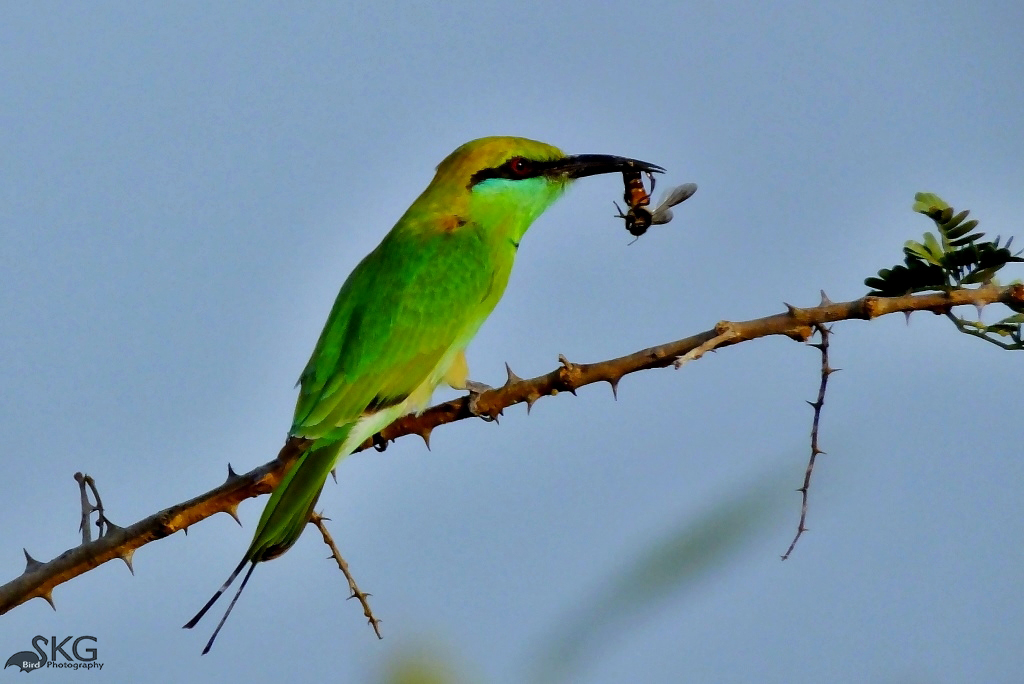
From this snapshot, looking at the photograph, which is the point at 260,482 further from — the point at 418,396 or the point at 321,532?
the point at 418,396

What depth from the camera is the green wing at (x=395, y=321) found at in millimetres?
3055

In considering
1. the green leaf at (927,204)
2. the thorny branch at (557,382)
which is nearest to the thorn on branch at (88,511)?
the thorny branch at (557,382)

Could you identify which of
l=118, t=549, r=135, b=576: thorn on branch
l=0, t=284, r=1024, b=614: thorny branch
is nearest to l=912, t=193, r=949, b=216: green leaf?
l=0, t=284, r=1024, b=614: thorny branch

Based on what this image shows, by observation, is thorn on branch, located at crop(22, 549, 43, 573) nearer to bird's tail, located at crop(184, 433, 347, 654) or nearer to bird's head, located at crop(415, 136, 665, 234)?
bird's tail, located at crop(184, 433, 347, 654)

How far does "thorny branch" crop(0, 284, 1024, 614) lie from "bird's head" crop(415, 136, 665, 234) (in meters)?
1.43

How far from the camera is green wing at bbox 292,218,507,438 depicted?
3055mm

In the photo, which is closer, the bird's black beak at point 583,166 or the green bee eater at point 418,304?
the green bee eater at point 418,304

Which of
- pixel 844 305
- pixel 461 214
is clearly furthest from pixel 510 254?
pixel 844 305

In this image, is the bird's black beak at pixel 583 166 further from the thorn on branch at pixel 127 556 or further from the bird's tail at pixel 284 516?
the thorn on branch at pixel 127 556

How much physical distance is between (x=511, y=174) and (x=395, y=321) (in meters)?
0.73

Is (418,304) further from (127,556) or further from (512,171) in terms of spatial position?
(127,556)

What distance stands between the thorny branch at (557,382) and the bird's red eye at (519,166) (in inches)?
57.5

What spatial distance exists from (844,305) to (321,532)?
119cm

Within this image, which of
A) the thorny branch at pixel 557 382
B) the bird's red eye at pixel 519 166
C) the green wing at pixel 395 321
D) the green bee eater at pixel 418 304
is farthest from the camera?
the bird's red eye at pixel 519 166
